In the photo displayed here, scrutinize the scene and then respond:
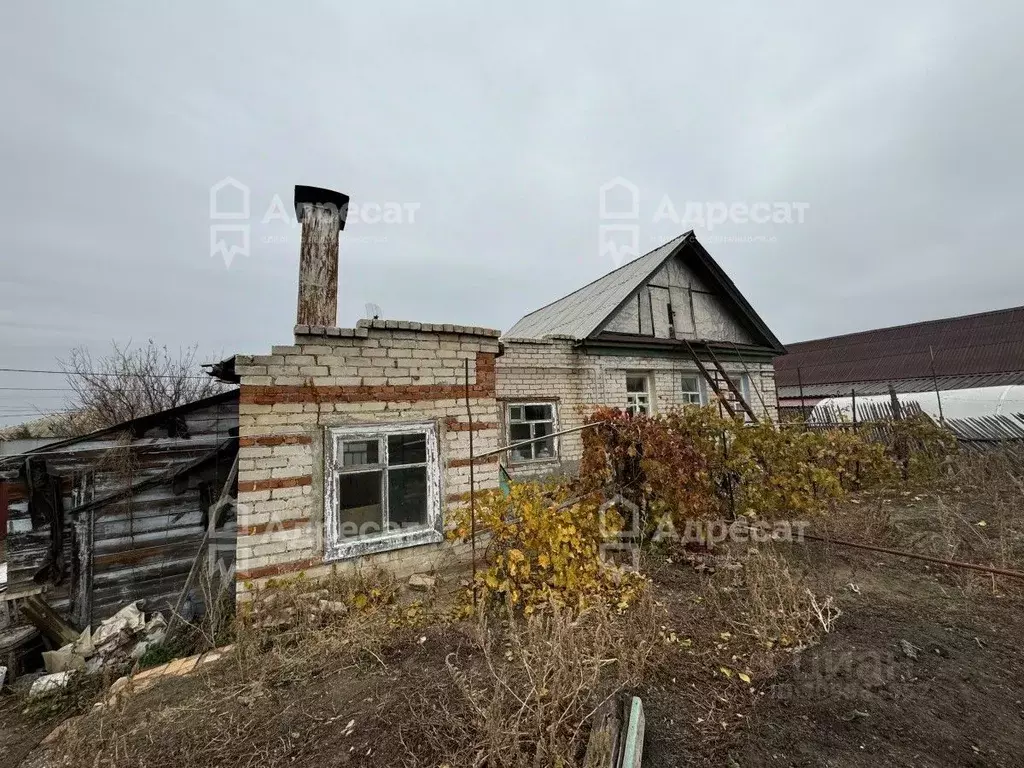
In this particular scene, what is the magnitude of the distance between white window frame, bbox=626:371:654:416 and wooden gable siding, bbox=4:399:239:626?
885 cm

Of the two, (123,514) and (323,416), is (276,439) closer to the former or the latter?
(323,416)

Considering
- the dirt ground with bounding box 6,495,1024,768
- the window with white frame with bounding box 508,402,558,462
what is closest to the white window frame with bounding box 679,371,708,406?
the window with white frame with bounding box 508,402,558,462

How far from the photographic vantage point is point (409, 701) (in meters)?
2.74

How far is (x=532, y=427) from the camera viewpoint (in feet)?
31.0

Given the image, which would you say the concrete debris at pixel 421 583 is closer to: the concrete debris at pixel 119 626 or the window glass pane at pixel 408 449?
the window glass pane at pixel 408 449

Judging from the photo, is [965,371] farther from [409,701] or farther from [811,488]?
[409,701]

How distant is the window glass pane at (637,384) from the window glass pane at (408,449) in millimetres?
7719

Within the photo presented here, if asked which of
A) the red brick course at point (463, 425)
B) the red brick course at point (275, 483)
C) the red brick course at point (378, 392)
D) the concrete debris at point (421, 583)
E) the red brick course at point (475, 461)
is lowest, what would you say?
the concrete debris at point (421, 583)

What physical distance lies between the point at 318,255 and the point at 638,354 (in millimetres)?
8080

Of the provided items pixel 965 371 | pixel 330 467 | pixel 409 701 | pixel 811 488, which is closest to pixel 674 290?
pixel 811 488

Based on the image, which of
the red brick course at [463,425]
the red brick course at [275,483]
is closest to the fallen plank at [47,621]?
the red brick course at [275,483]

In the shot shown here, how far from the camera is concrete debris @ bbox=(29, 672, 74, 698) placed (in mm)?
3760

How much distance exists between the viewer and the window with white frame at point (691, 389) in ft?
38.7

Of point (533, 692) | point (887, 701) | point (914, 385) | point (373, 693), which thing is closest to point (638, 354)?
point (887, 701)
